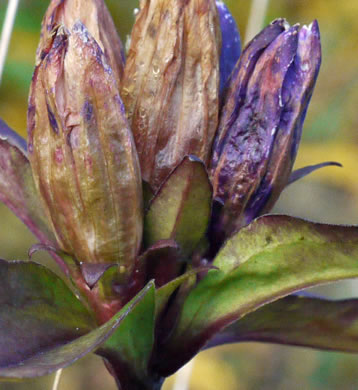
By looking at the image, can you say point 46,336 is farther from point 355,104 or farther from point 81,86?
point 355,104

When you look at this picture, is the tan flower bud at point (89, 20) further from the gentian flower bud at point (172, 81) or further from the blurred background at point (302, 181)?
the blurred background at point (302, 181)

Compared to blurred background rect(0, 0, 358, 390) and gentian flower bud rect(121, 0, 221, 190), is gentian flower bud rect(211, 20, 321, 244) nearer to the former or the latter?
gentian flower bud rect(121, 0, 221, 190)

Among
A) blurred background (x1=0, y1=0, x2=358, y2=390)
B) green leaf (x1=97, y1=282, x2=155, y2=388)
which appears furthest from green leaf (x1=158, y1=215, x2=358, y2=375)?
blurred background (x1=0, y1=0, x2=358, y2=390)

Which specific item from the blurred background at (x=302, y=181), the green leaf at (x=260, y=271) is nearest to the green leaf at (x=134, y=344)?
the green leaf at (x=260, y=271)

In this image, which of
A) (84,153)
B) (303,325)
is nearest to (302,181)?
(303,325)

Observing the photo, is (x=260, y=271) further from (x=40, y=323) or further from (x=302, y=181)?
(x=302, y=181)

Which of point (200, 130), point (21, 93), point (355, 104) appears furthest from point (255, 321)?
point (355, 104)
